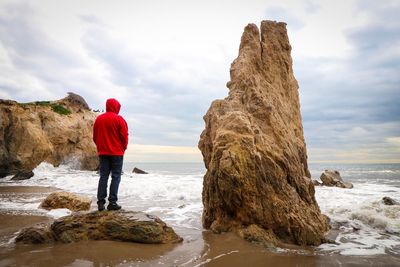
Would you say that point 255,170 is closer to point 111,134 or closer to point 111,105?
point 111,134

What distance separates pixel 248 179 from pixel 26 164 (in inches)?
804

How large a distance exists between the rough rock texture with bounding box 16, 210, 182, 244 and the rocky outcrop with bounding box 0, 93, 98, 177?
1829cm

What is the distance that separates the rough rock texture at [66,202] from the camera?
8.69 m

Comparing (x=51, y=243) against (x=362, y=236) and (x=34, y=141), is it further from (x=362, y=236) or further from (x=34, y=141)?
(x=34, y=141)

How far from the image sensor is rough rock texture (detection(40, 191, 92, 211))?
8688 mm

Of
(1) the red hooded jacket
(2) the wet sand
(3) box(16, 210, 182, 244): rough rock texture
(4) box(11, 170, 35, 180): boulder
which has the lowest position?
(2) the wet sand

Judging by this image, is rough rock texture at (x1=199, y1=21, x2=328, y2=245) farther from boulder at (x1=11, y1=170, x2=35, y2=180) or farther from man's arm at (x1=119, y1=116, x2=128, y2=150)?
boulder at (x1=11, y1=170, x2=35, y2=180)

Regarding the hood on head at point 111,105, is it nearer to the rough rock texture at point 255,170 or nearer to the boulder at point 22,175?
the rough rock texture at point 255,170

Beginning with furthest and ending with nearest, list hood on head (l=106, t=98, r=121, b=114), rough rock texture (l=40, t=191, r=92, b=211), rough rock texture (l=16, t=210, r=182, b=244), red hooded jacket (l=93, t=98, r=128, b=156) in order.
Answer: rough rock texture (l=40, t=191, r=92, b=211)
hood on head (l=106, t=98, r=121, b=114)
red hooded jacket (l=93, t=98, r=128, b=156)
rough rock texture (l=16, t=210, r=182, b=244)

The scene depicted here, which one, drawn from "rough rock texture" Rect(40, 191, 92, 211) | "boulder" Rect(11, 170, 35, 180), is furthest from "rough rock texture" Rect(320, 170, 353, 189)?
"boulder" Rect(11, 170, 35, 180)

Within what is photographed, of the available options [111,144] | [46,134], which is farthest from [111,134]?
[46,134]

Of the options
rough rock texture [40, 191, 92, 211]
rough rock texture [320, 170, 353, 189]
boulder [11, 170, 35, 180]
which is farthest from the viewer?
rough rock texture [320, 170, 353, 189]

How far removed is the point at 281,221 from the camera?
6.10m

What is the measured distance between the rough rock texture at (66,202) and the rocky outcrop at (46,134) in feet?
47.8
